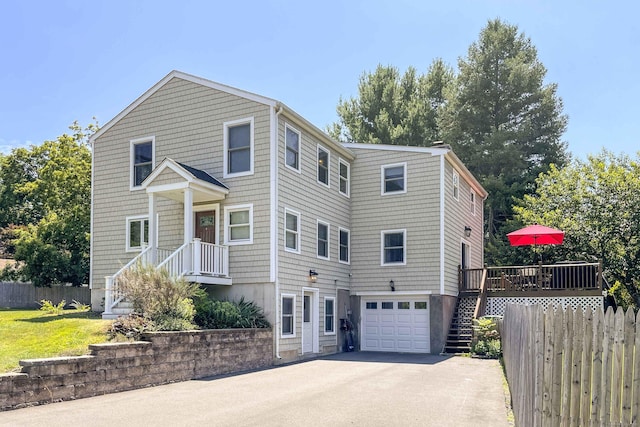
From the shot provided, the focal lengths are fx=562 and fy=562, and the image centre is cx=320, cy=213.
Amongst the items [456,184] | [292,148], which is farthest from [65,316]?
[456,184]

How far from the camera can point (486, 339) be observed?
58.3 ft

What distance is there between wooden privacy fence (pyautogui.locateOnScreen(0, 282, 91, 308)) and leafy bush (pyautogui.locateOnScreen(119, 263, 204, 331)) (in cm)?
1383

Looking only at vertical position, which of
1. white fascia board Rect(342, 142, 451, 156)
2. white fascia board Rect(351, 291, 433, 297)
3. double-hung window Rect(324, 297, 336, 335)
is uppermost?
white fascia board Rect(342, 142, 451, 156)

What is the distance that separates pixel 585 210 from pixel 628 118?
1254 cm

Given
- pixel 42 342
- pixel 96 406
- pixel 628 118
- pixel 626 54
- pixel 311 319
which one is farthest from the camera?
pixel 628 118

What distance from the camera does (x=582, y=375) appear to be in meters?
4.18

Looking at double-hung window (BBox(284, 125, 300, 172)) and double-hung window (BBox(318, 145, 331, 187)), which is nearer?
double-hung window (BBox(284, 125, 300, 172))

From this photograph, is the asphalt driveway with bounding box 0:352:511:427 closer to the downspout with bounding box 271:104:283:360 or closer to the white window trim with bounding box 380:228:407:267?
the downspout with bounding box 271:104:283:360

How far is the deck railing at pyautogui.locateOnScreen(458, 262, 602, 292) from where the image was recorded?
19.2 m

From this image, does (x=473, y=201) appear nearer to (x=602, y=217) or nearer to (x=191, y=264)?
(x=602, y=217)

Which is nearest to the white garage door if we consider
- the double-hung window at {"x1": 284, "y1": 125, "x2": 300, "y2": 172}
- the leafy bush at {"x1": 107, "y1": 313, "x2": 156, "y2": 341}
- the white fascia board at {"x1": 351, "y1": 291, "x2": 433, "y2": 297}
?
the white fascia board at {"x1": 351, "y1": 291, "x2": 433, "y2": 297}

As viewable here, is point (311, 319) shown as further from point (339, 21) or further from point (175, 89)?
point (339, 21)

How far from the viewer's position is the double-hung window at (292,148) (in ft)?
55.1

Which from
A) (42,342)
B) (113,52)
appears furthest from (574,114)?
(42,342)
